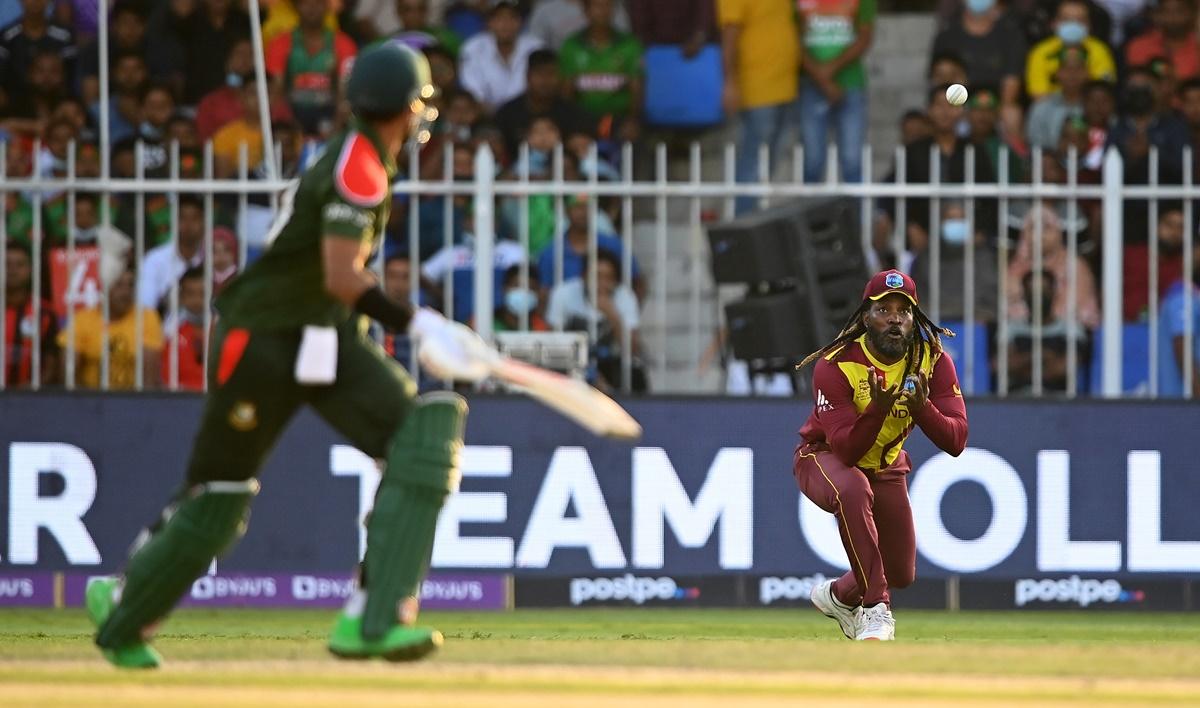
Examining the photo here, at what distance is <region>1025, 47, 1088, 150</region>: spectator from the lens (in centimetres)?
1483

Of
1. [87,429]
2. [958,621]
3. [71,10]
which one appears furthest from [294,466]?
[71,10]

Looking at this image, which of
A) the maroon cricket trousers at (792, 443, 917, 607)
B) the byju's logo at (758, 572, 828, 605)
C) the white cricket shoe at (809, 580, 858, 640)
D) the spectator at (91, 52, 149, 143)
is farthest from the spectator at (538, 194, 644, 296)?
the spectator at (91, 52, 149, 143)

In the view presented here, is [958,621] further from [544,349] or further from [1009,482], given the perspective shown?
[544,349]

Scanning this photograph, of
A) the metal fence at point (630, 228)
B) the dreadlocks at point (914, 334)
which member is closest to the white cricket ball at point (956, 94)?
the metal fence at point (630, 228)

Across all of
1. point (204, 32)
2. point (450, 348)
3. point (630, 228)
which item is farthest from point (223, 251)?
point (450, 348)

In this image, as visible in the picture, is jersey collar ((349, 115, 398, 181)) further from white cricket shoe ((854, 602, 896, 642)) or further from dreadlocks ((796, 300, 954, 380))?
white cricket shoe ((854, 602, 896, 642))

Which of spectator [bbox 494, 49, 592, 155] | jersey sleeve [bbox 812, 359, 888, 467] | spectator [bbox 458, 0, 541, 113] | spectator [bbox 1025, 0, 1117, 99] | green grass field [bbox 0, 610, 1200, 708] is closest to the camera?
green grass field [bbox 0, 610, 1200, 708]

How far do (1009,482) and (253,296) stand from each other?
6.60 meters

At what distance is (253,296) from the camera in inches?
282

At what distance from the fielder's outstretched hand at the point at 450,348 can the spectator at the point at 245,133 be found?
730 centimetres

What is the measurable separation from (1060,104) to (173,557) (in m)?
9.28

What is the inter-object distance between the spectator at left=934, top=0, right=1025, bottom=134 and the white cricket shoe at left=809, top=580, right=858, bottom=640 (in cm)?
578

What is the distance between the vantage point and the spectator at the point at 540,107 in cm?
1480

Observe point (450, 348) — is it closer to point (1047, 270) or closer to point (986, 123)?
point (1047, 270)
